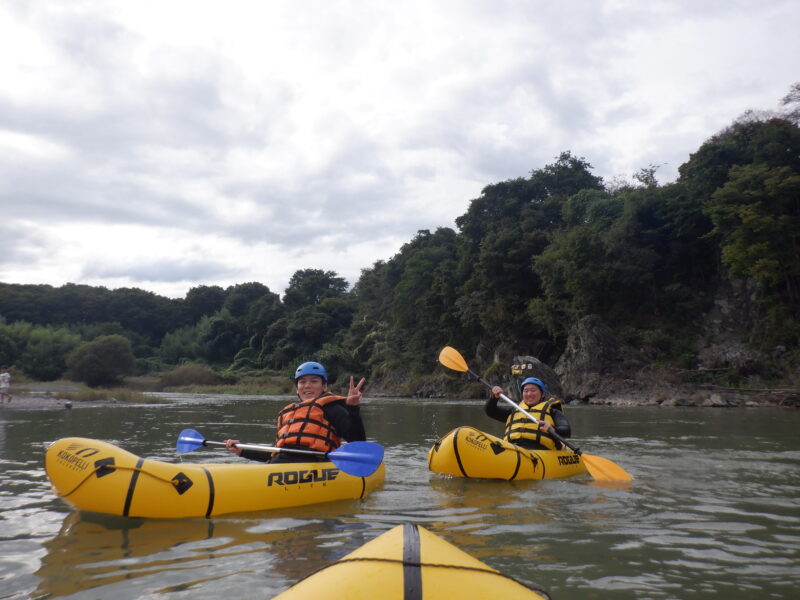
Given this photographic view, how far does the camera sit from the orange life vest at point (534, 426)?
649cm

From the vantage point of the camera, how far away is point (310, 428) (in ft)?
16.4

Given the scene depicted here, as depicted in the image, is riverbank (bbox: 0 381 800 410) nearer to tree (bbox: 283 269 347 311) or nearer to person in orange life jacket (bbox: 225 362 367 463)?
person in orange life jacket (bbox: 225 362 367 463)

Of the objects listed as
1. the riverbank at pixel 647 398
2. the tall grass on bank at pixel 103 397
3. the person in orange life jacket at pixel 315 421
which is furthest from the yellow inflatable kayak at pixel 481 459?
the tall grass on bank at pixel 103 397

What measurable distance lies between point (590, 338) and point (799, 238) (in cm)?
744

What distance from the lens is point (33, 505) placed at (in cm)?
455

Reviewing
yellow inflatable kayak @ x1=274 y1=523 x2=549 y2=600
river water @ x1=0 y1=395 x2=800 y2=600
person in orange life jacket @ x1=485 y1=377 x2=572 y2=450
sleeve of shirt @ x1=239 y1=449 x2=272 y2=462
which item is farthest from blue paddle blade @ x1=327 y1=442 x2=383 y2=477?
yellow inflatable kayak @ x1=274 y1=523 x2=549 y2=600

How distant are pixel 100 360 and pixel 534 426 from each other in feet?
105

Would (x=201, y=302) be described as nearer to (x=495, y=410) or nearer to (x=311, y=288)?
(x=311, y=288)

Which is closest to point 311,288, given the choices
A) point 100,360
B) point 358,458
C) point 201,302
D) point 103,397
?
point 201,302

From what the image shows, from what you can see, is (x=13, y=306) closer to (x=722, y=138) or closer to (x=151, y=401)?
(x=151, y=401)

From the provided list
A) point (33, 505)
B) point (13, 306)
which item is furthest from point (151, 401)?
point (13, 306)

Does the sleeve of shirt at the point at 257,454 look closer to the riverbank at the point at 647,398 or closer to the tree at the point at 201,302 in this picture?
the riverbank at the point at 647,398

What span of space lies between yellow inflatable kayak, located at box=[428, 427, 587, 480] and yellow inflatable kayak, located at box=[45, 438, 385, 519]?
1789mm

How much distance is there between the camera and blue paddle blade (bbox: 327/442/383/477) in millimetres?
4426
